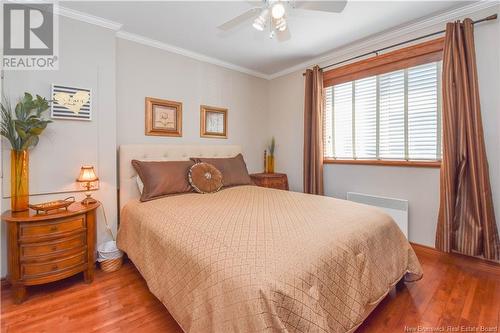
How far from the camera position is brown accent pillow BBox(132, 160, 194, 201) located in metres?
2.30

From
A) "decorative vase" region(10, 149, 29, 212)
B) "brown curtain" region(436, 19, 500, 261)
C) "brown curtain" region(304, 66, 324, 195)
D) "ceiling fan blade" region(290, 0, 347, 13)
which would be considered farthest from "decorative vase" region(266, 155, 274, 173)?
"decorative vase" region(10, 149, 29, 212)

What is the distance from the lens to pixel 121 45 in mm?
2600

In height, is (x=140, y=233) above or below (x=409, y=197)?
below

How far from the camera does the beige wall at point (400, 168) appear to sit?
210 centimetres

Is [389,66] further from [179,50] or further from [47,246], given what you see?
[47,246]

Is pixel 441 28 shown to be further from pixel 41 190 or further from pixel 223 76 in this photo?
pixel 41 190

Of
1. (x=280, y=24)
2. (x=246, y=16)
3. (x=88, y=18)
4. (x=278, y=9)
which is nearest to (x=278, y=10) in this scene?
(x=278, y=9)

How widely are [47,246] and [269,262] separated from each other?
1.82 metres

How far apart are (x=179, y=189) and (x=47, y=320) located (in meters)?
1.33

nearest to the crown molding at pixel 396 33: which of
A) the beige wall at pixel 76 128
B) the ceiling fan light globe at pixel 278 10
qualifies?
the ceiling fan light globe at pixel 278 10

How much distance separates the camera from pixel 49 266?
1803mm

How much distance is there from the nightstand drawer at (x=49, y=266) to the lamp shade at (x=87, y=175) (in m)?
0.63

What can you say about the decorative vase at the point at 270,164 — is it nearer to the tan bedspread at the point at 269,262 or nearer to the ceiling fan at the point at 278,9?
the tan bedspread at the point at 269,262

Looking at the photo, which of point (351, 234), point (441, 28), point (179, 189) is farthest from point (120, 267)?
point (441, 28)
